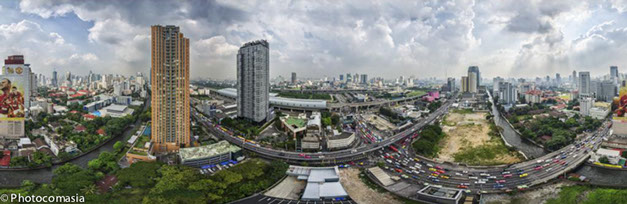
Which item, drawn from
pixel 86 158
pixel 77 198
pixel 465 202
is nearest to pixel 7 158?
pixel 86 158

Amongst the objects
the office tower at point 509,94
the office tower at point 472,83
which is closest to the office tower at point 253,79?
the office tower at point 509,94

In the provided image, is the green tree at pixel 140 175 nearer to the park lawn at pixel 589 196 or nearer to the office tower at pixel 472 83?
the park lawn at pixel 589 196

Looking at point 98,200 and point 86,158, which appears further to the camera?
point 86,158

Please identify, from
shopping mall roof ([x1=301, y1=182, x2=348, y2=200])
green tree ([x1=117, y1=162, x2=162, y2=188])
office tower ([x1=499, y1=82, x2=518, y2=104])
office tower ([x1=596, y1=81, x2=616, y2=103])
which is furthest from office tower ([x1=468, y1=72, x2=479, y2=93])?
green tree ([x1=117, y1=162, x2=162, y2=188])

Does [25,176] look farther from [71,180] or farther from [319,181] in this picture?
[319,181]

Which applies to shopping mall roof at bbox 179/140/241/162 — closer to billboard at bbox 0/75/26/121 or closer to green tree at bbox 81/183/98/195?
green tree at bbox 81/183/98/195

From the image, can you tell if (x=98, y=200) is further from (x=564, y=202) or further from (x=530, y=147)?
(x=530, y=147)
